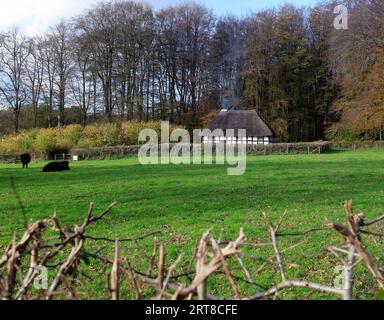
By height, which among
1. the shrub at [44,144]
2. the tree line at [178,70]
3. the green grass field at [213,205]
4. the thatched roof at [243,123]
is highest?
the tree line at [178,70]

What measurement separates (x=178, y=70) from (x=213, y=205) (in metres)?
42.7

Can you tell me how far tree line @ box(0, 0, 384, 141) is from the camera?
155 ft

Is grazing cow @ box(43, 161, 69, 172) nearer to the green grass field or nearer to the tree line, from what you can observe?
the green grass field

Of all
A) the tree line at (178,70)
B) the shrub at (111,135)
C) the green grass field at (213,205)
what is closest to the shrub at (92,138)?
the shrub at (111,135)

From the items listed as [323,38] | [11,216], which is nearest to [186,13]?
[323,38]

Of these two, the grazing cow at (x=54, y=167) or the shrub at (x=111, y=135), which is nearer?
the grazing cow at (x=54, y=167)

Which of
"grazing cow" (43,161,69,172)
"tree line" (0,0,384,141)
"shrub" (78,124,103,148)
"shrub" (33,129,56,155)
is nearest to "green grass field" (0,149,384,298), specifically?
"grazing cow" (43,161,69,172)

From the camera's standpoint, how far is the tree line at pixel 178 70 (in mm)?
47375

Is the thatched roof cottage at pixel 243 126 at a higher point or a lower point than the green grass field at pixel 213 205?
higher

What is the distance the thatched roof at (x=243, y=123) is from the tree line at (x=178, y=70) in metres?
5.20

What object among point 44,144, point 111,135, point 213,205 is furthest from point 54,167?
point 111,135

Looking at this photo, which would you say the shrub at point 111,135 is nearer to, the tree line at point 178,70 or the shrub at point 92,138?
the shrub at point 92,138

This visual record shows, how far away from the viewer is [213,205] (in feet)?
35.8
